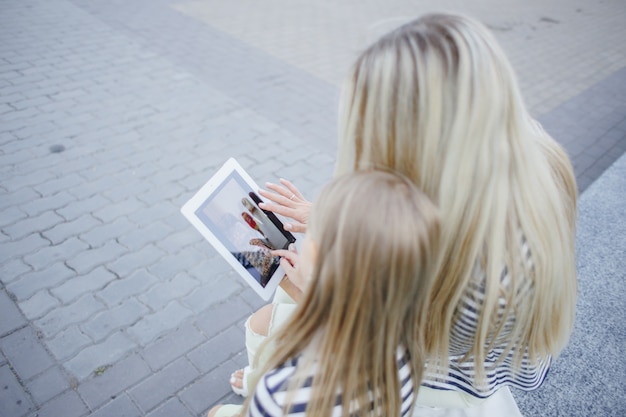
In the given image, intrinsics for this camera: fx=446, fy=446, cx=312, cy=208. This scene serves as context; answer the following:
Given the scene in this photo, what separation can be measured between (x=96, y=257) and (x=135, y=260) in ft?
0.76

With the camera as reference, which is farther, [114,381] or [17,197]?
[17,197]

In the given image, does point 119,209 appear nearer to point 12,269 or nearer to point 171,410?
point 12,269

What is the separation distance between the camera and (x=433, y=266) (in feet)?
3.18

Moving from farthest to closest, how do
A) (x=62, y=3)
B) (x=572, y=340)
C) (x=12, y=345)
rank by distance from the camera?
(x=62, y=3) → (x=572, y=340) → (x=12, y=345)

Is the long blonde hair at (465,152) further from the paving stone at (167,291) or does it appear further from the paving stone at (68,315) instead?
the paving stone at (68,315)

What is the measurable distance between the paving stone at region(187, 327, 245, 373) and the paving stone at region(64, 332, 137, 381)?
334mm

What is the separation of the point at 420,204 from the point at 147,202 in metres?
2.70

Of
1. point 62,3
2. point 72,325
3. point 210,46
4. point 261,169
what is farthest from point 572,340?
point 62,3

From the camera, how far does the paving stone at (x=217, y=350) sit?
225 cm

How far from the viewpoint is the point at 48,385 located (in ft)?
6.73

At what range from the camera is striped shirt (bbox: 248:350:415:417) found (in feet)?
3.21

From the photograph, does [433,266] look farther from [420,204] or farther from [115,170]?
[115,170]

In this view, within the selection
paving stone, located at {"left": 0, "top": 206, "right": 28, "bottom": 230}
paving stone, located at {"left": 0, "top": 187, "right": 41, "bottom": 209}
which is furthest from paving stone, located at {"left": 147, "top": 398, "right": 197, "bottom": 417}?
paving stone, located at {"left": 0, "top": 187, "right": 41, "bottom": 209}

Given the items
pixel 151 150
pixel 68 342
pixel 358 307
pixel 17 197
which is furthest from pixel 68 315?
pixel 358 307
